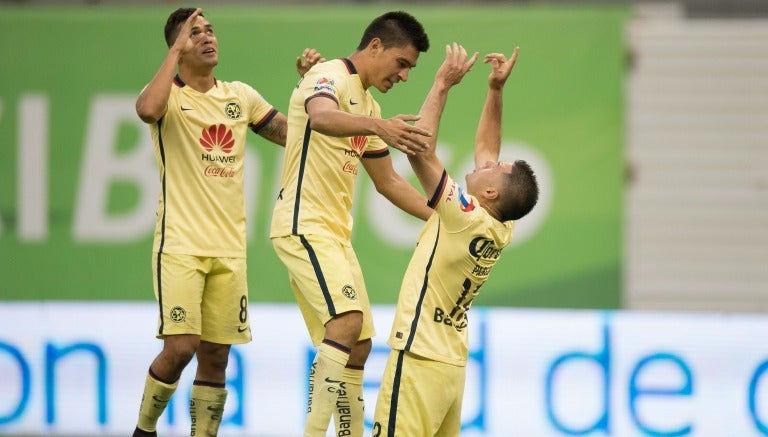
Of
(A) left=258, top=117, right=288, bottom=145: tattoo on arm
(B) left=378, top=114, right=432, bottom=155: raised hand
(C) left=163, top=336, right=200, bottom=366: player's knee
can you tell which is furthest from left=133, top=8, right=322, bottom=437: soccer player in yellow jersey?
(B) left=378, top=114, right=432, bottom=155: raised hand

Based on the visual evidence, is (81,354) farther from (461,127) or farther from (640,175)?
(640,175)

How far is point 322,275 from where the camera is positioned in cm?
611

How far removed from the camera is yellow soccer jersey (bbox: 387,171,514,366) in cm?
573

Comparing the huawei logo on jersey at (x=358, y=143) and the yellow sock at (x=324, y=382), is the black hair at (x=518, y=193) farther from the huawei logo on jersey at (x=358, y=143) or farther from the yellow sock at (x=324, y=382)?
the yellow sock at (x=324, y=382)

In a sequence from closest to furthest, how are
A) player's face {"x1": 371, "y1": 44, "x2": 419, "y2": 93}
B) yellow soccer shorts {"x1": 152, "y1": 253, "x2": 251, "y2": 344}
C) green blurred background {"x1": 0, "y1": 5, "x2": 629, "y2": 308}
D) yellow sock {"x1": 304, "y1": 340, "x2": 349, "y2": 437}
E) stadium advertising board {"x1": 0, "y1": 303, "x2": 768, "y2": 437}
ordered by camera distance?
yellow sock {"x1": 304, "y1": 340, "x2": 349, "y2": 437} < player's face {"x1": 371, "y1": 44, "x2": 419, "y2": 93} < yellow soccer shorts {"x1": 152, "y1": 253, "x2": 251, "y2": 344} < stadium advertising board {"x1": 0, "y1": 303, "x2": 768, "y2": 437} < green blurred background {"x1": 0, "y1": 5, "x2": 629, "y2": 308}

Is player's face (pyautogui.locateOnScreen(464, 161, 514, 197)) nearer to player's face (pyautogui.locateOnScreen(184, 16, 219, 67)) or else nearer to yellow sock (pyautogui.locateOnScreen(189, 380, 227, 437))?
player's face (pyautogui.locateOnScreen(184, 16, 219, 67))

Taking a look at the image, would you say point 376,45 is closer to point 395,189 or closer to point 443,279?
point 395,189

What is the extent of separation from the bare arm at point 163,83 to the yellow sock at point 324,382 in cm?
136

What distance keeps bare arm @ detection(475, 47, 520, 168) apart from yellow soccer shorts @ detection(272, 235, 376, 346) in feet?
2.61

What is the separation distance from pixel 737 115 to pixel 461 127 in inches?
86.5

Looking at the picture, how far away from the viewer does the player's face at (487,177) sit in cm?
588

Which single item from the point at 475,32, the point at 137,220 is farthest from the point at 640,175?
the point at 137,220

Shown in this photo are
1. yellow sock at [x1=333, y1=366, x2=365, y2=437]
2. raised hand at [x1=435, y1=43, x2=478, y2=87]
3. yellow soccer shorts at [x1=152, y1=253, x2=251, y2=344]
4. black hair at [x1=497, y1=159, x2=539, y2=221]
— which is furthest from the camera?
yellow soccer shorts at [x1=152, y1=253, x2=251, y2=344]

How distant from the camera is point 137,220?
10.5 metres
